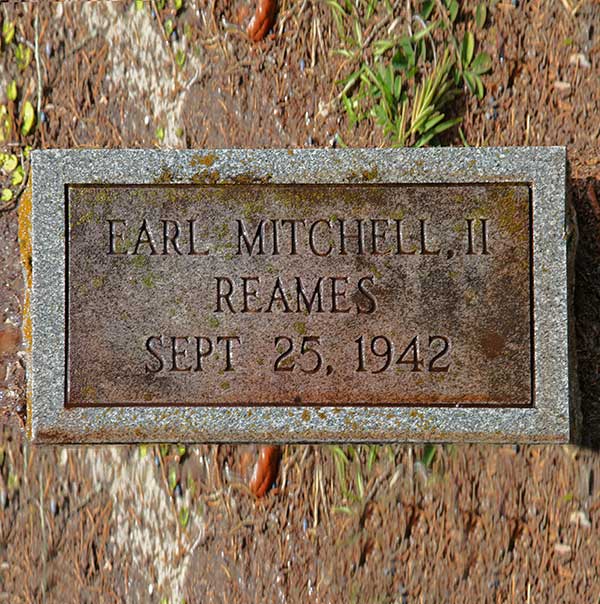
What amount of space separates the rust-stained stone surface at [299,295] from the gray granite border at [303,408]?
0.14 ft

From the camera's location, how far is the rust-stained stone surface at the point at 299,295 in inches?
→ 104

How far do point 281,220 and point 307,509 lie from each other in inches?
51.9

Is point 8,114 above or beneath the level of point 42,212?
above

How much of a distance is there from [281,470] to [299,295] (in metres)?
0.96

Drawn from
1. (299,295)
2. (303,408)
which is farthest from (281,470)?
(299,295)

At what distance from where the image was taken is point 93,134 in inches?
130

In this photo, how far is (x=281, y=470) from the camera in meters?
3.24

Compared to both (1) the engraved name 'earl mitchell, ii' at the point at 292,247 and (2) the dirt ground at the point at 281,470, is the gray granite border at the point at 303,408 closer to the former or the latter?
(1) the engraved name 'earl mitchell, ii' at the point at 292,247

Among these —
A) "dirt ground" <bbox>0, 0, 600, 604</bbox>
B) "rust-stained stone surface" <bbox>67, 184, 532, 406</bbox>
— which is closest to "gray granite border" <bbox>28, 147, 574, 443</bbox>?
"rust-stained stone surface" <bbox>67, 184, 532, 406</bbox>

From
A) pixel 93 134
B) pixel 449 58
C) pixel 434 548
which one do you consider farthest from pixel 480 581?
pixel 93 134

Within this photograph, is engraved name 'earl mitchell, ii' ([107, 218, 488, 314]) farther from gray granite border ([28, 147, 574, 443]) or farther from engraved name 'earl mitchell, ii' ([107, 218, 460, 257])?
gray granite border ([28, 147, 574, 443])

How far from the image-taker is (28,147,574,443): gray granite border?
8.59ft

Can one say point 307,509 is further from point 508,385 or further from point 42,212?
point 42,212

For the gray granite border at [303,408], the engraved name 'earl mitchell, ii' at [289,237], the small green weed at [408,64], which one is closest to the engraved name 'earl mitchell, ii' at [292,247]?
the engraved name 'earl mitchell, ii' at [289,237]
